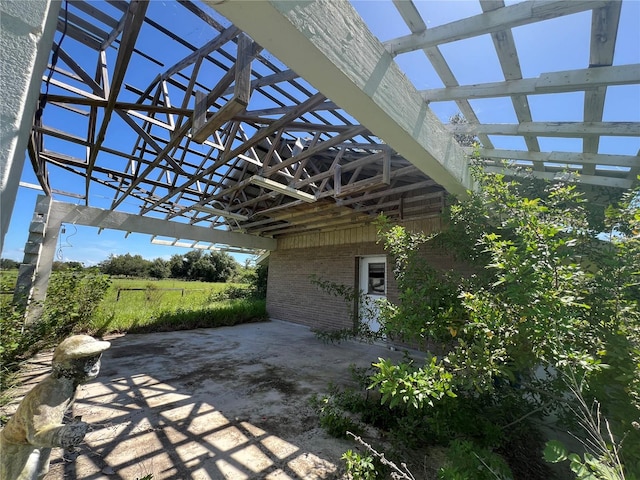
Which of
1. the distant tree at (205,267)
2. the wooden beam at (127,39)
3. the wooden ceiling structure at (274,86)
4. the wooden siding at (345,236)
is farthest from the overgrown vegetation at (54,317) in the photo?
the distant tree at (205,267)

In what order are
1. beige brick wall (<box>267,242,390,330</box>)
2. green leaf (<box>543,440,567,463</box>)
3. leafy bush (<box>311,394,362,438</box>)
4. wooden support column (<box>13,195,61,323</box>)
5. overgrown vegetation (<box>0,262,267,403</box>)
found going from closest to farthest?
green leaf (<box>543,440,567,463</box>)
leafy bush (<box>311,394,362,438</box>)
overgrown vegetation (<box>0,262,267,403</box>)
wooden support column (<box>13,195,61,323</box>)
beige brick wall (<box>267,242,390,330</box>)

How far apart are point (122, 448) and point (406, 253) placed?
10.1 feet

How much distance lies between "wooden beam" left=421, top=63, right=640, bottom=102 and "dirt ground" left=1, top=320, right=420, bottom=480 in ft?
10.2

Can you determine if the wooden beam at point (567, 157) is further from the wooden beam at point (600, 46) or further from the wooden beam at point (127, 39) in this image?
the wooden beam at point (127, 39)

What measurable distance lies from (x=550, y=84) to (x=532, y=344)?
5.85 feet

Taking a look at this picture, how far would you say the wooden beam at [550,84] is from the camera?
1.68 m

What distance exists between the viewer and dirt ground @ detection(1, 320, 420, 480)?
80.6 inches

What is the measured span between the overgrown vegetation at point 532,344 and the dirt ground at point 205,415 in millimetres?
1044

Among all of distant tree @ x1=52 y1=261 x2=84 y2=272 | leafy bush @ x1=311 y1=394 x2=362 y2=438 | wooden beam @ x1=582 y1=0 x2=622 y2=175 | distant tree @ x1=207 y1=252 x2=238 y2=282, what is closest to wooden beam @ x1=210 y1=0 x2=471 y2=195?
wooden beam @ x1=582 y1=0 x2=622 y2=175

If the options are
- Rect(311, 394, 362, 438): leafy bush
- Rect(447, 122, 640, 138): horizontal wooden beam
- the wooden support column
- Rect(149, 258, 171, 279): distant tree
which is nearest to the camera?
Rect(447, 122, 640, 138): horizontal wooden beam

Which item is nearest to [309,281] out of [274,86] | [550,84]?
[274,86]

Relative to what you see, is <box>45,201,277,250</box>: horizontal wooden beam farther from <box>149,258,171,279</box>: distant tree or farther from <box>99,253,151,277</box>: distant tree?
<box>149,258,171,279</box>: distant tree

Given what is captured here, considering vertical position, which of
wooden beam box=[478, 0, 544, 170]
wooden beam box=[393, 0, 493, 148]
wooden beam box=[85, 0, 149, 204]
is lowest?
wooden beam box=[478, 0, 544, 170]

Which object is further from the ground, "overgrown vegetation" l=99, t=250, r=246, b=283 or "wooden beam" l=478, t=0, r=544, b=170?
"wooden beam" l=478, t=0, r=544, b=170
